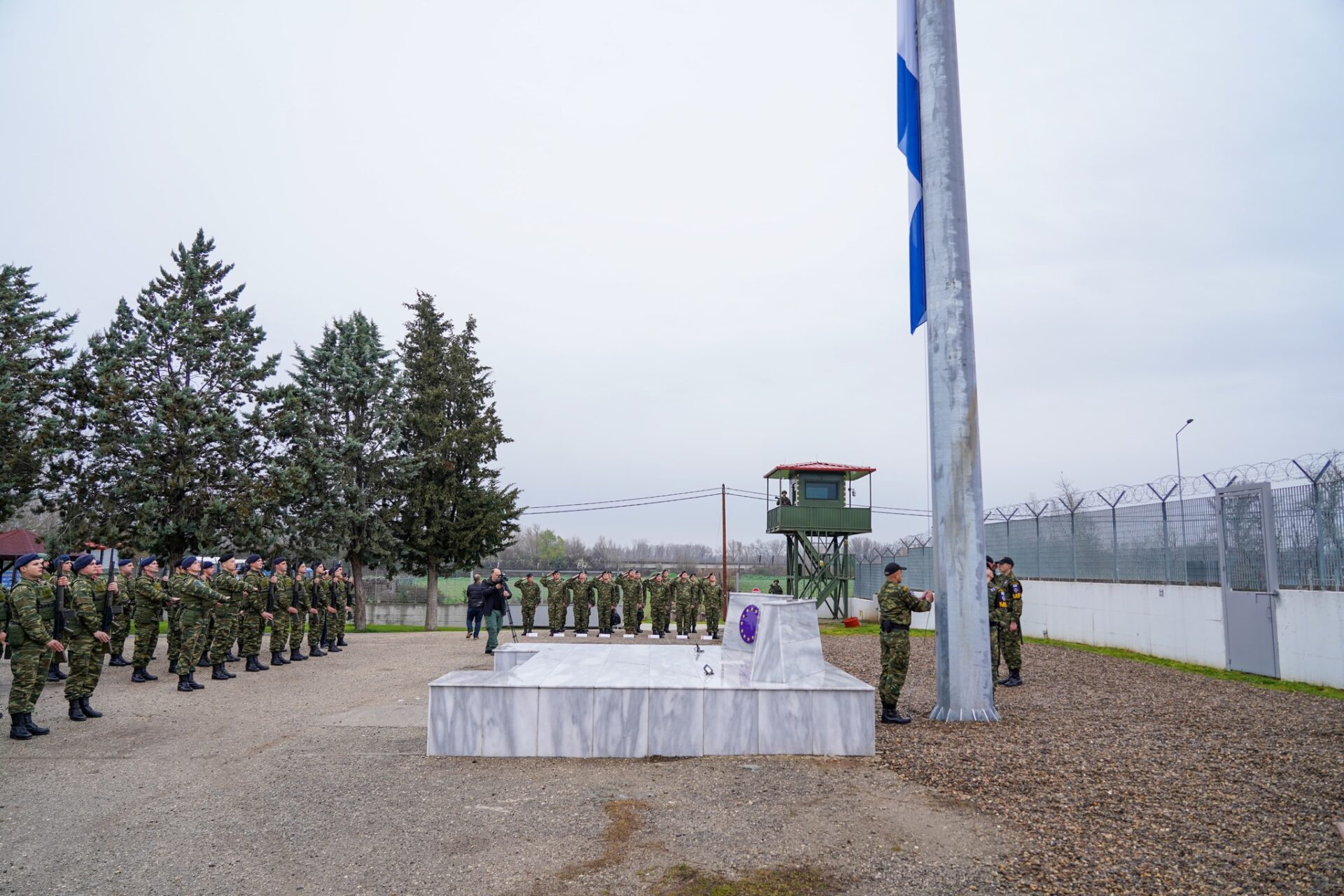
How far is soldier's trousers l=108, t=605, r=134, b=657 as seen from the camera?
545 inches

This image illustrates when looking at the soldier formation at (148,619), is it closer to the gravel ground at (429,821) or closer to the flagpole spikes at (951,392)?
the gravel ground at (429,821)

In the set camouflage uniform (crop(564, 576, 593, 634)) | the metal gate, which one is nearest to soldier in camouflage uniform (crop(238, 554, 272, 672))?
camouflage uniform (crop(564, 576, 593, 634))

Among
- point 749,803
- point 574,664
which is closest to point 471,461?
point 574,664

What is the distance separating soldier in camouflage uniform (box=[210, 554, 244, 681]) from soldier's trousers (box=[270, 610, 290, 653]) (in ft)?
6.36

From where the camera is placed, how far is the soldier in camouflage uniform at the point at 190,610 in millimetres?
12094

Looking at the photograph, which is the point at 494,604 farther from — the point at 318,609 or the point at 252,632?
the point at 252,632

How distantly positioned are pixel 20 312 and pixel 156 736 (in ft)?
82.9

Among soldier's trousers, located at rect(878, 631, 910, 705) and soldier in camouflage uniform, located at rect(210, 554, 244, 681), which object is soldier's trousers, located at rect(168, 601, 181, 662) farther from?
soldier's trousers, located at rect(878, 631, 910, 705)

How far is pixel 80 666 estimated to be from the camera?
9.66 metres

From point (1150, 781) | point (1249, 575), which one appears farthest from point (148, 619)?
point (1249, 575)

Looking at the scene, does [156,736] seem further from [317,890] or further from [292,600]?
[292,600]

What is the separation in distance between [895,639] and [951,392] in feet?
10.2

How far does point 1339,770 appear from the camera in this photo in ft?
23.4

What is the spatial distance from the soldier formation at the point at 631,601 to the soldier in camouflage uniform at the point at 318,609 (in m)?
5.63
